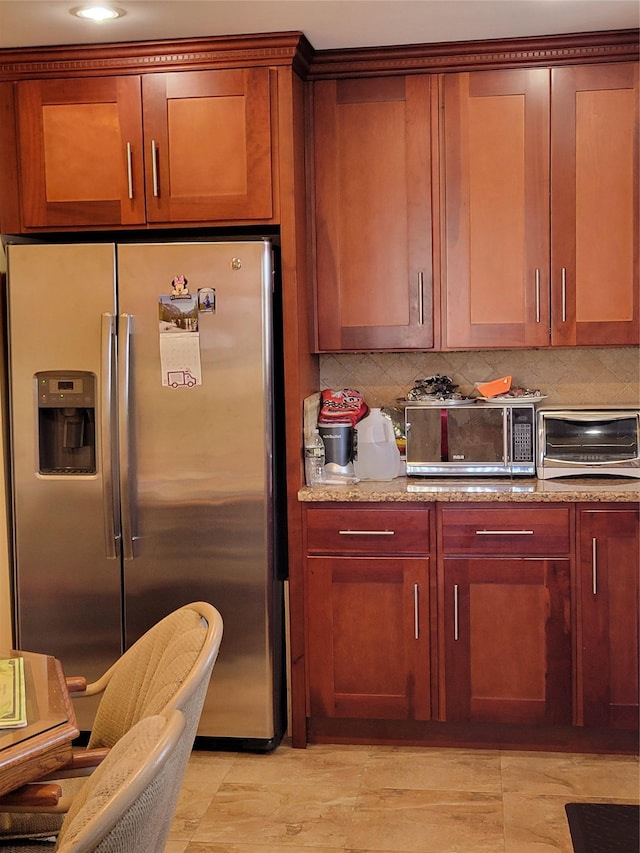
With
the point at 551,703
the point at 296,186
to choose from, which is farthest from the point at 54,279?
the point at 551,703

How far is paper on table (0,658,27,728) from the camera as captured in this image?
70.9 inches

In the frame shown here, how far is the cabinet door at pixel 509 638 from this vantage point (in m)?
3.36

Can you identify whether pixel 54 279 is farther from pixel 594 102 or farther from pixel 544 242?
pixel 594 102

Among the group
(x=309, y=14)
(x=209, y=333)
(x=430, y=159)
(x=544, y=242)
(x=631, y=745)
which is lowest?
(x=631, y=745)

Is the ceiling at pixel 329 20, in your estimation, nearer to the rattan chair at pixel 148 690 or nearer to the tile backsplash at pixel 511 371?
the tile backsplash at pixel 511 371

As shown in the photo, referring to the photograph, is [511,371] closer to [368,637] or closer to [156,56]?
[368,637]

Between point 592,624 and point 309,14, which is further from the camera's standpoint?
point 592,624

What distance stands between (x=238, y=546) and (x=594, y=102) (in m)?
1.99

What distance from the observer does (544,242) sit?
3543 mm

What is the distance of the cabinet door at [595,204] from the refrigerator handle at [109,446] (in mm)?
1571

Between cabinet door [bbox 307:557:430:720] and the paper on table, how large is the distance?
4.91 ft

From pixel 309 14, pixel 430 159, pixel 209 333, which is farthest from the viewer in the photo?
pixel 430 159

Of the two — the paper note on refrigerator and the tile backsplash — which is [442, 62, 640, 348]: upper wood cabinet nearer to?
the tile backsplash

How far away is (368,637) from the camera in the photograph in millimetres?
3461
